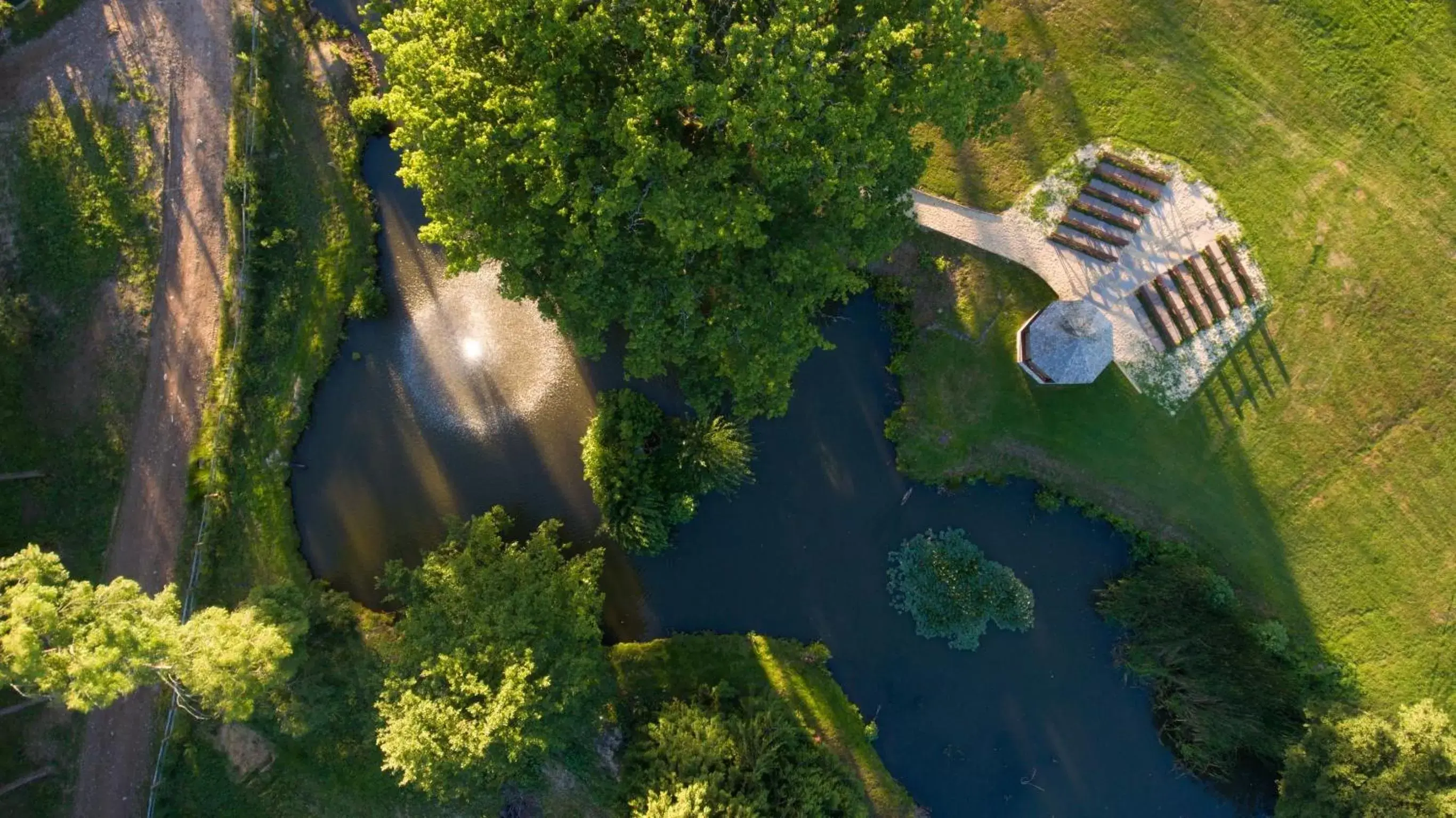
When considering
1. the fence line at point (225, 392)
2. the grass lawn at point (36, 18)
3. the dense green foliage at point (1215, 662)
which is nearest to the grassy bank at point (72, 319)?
the grass lawn at point (36, 18)

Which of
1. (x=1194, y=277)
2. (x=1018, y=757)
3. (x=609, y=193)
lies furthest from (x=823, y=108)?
(x=1018, y=757)

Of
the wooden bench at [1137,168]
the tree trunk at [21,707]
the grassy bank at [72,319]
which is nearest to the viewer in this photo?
the wooden bench at [1137,168]

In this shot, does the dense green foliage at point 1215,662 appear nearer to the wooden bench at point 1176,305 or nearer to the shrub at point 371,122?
the wooden bench at point 1176,305

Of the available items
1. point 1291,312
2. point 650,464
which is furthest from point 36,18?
point 1291,312

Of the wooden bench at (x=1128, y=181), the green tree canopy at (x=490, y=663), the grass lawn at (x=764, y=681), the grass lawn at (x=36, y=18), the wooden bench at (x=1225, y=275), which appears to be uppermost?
the grass lawn at (x=36, y=18)

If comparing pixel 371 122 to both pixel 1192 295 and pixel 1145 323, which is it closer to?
pixel 1145 323

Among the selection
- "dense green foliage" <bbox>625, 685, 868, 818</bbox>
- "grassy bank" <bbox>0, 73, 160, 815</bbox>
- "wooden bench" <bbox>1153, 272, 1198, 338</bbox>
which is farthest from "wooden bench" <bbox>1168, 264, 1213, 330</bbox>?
"grassy bank" <bbox>0, 73, 160, 815</bbox>
